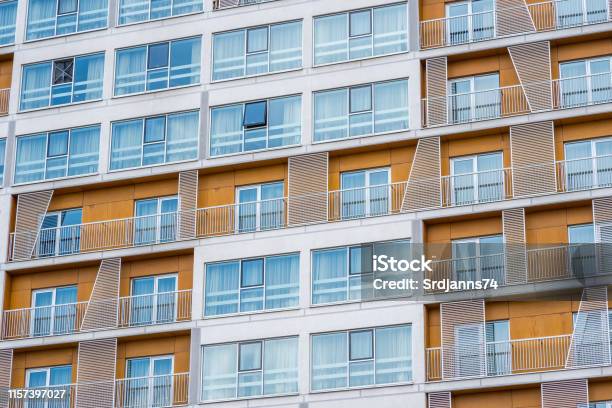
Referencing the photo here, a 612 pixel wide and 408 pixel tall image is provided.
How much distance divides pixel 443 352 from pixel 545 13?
46.0ft

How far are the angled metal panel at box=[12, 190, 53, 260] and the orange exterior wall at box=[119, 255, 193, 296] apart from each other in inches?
171

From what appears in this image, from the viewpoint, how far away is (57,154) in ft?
224

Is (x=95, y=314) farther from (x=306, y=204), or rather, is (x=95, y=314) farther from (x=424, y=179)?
(x=424, y=179)

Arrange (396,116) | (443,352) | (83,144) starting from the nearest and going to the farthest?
(443,352)
(396,116)
(83,144)

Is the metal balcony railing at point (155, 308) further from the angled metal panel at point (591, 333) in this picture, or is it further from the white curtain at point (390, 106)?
the angled metal panel at point (591, 333)

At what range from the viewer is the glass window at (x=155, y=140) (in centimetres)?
6650

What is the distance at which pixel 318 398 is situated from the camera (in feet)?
198

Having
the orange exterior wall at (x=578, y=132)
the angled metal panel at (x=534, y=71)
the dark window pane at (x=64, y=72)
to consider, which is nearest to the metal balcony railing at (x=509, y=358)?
the orange exterior wall at (x=578, y=132)

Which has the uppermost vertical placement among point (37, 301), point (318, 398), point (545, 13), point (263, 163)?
point (545, 13)

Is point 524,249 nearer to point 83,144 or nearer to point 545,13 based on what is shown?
point 545,13

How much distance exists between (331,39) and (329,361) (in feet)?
43.9

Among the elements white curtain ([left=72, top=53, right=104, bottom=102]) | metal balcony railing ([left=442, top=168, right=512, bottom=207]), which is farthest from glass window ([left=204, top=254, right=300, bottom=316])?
white curtain ([left=72, top=53, right=104, bottom=102])

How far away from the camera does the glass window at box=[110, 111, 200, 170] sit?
6650 centimetres

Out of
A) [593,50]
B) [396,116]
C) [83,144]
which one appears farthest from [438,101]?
[83,144]
